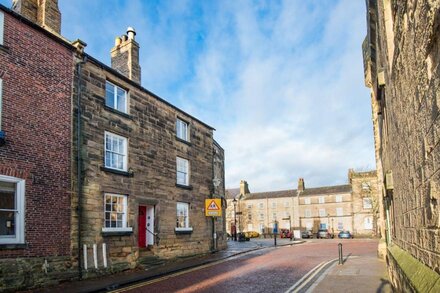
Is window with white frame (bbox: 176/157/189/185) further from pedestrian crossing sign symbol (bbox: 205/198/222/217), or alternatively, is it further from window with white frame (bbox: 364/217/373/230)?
window with white frame (bbox: 364/217/373/230)

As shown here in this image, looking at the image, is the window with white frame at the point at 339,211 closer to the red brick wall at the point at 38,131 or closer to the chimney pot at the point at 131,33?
the chimney pot at the point at 131,33

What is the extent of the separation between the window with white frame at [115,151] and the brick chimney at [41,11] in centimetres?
500

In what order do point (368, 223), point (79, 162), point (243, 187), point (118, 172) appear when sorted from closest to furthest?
point (79, 162)
point (118, 172)
point (368, 223)
point (243, 187)

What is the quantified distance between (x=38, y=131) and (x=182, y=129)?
10.1 metres

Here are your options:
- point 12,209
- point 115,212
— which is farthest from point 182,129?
point 12,209

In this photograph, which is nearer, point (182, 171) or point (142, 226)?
point (142, 226)

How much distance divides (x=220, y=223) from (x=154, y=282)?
530 inches

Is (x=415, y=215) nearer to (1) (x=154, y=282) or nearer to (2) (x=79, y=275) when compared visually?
(1) (x=154, y=282)

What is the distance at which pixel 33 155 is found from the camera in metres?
12.1

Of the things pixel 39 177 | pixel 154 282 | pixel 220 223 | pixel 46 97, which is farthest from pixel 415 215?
pixel 220 223

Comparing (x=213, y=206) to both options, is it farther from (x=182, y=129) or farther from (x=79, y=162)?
(x=79, y=162)

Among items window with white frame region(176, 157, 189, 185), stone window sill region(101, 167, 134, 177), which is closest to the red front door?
stone window sill region(101, 167, 134, 177)

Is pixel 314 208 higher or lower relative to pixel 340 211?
higher

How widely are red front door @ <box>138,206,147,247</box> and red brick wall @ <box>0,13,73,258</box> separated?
200 inches
